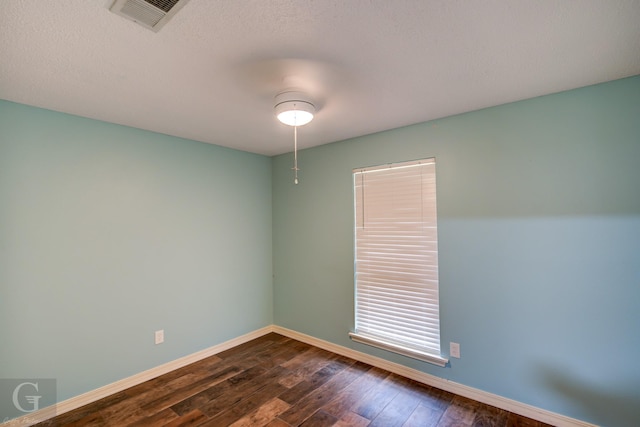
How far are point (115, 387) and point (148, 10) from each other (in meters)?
2.92

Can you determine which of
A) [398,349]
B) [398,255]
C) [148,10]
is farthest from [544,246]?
[148,10]

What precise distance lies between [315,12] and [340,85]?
26.8 inches

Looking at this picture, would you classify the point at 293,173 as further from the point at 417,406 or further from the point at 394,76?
the point at 417,406

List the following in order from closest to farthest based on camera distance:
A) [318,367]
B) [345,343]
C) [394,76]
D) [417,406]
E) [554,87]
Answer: [394,76]
[554,87]
[417,406]
[318,367]
[345,343]

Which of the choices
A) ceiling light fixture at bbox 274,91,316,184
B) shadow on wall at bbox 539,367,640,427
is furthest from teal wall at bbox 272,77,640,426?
ceiling light fixture at bbox 274,91,316,184

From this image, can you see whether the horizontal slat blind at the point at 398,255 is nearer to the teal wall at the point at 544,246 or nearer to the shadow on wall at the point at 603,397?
the teal wall at the point at 544,246

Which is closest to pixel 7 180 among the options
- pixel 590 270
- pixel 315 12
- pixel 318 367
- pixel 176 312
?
pixel 176 312

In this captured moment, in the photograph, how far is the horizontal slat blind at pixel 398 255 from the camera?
260cm

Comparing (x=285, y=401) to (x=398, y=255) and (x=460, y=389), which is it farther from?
(x=398, y=255)

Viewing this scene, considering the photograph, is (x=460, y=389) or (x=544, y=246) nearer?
(x=544, y=246)

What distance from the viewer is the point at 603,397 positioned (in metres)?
1.85

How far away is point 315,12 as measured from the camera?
4.14 ft

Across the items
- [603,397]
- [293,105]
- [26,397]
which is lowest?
[26,397]

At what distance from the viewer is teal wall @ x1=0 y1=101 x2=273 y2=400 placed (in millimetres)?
2094
